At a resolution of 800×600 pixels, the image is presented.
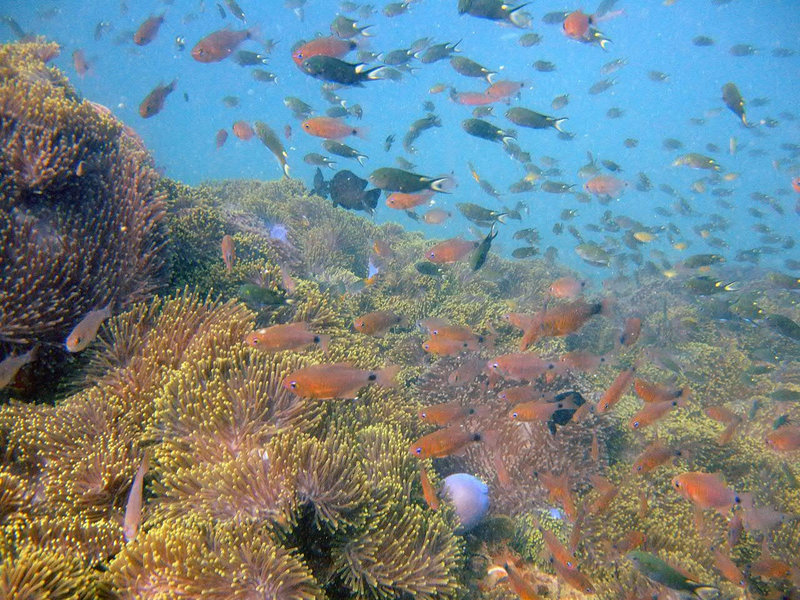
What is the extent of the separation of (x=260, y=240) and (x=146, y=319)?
10.6 feet

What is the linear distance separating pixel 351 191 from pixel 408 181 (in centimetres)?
224

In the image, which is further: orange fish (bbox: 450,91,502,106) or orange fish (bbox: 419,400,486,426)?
orange fish (bbox: 450,91,502,106)

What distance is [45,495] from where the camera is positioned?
9.32ft

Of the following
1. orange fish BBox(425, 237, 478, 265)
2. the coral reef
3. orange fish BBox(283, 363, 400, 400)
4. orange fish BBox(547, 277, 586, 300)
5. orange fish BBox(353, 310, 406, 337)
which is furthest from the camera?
orange fish BBox(547, 277, 586, 300)

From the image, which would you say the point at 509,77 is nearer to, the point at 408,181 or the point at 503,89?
the point at 503,89

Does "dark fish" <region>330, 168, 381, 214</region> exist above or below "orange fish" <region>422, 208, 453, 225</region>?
above

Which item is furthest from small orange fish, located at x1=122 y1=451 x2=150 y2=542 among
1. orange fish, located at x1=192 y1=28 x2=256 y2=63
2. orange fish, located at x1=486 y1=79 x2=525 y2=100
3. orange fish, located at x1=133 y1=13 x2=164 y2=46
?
orange fish, located at x1=133 y1=13 x2=164 y2=46

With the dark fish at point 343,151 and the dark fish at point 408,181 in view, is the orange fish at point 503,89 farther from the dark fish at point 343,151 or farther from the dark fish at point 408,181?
the dark fish at point 408,181

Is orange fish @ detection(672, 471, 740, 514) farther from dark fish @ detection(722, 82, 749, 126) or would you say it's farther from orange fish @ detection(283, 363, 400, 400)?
dark fish @ detection(722, 82, 749, 126)

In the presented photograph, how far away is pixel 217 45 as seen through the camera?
312 inches

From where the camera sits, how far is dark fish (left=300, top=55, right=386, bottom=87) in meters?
5.34

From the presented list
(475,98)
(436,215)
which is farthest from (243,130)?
(475,98)

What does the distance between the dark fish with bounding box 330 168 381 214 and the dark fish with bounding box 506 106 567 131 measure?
10.4 ft

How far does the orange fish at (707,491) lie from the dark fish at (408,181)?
14.4 feet
